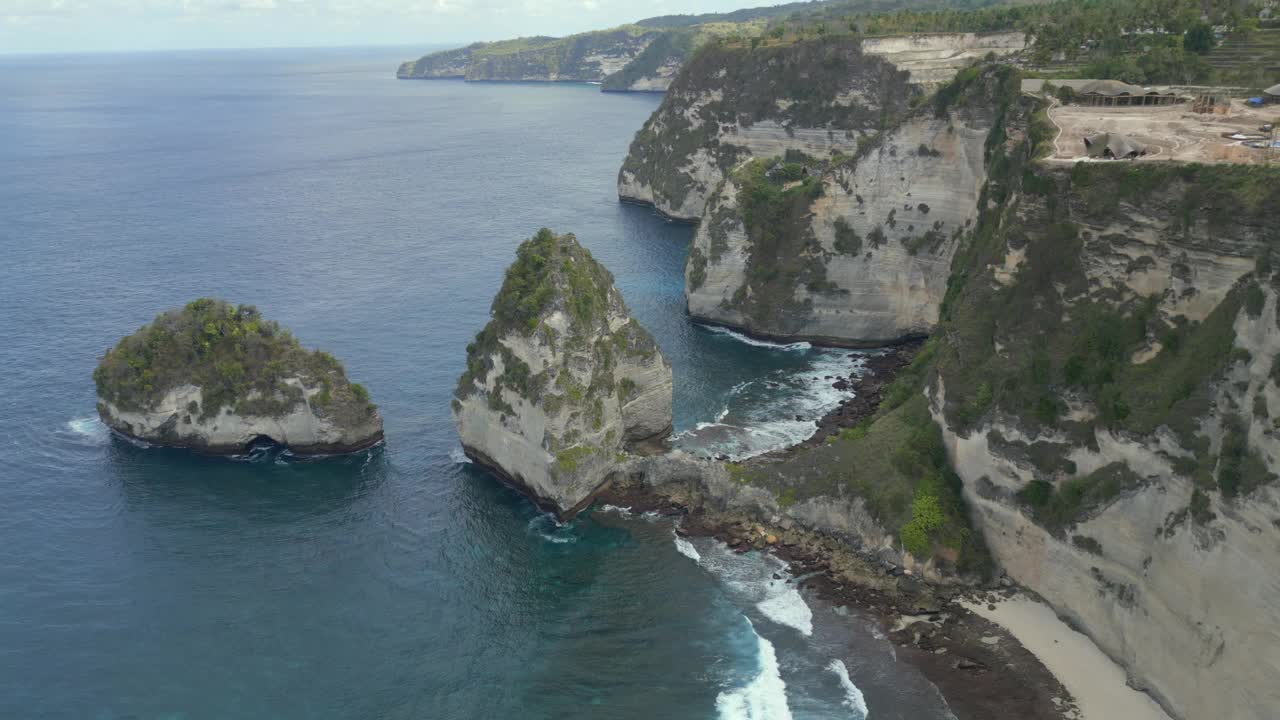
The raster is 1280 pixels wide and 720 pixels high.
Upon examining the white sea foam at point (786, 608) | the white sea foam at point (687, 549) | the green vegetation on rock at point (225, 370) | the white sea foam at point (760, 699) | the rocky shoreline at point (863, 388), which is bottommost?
the white sea foam at point (760, 699)

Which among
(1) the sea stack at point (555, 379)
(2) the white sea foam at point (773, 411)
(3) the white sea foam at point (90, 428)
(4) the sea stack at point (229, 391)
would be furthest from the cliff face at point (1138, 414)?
(3) the white sea foam at point (90, 428)

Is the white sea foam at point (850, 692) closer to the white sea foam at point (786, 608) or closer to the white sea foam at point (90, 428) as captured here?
the white sea foam at point (786, 608)

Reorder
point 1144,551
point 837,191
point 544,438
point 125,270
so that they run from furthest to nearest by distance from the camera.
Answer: point 125,270 < point 837,191 < point 544,438 < point 1144,551

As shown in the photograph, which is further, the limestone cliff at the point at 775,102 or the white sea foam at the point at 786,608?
the limestone cliff at the point at 775,102

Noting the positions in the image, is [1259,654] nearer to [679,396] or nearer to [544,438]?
[544,438]

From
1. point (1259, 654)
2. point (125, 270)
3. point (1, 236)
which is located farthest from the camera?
point (1, 236)

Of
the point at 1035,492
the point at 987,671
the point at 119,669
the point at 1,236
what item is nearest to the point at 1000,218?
the point at 1035,492

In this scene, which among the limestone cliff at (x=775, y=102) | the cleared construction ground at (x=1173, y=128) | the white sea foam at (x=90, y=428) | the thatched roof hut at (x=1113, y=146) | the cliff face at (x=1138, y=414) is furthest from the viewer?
the limestone cliff at (x=775, y=102)
